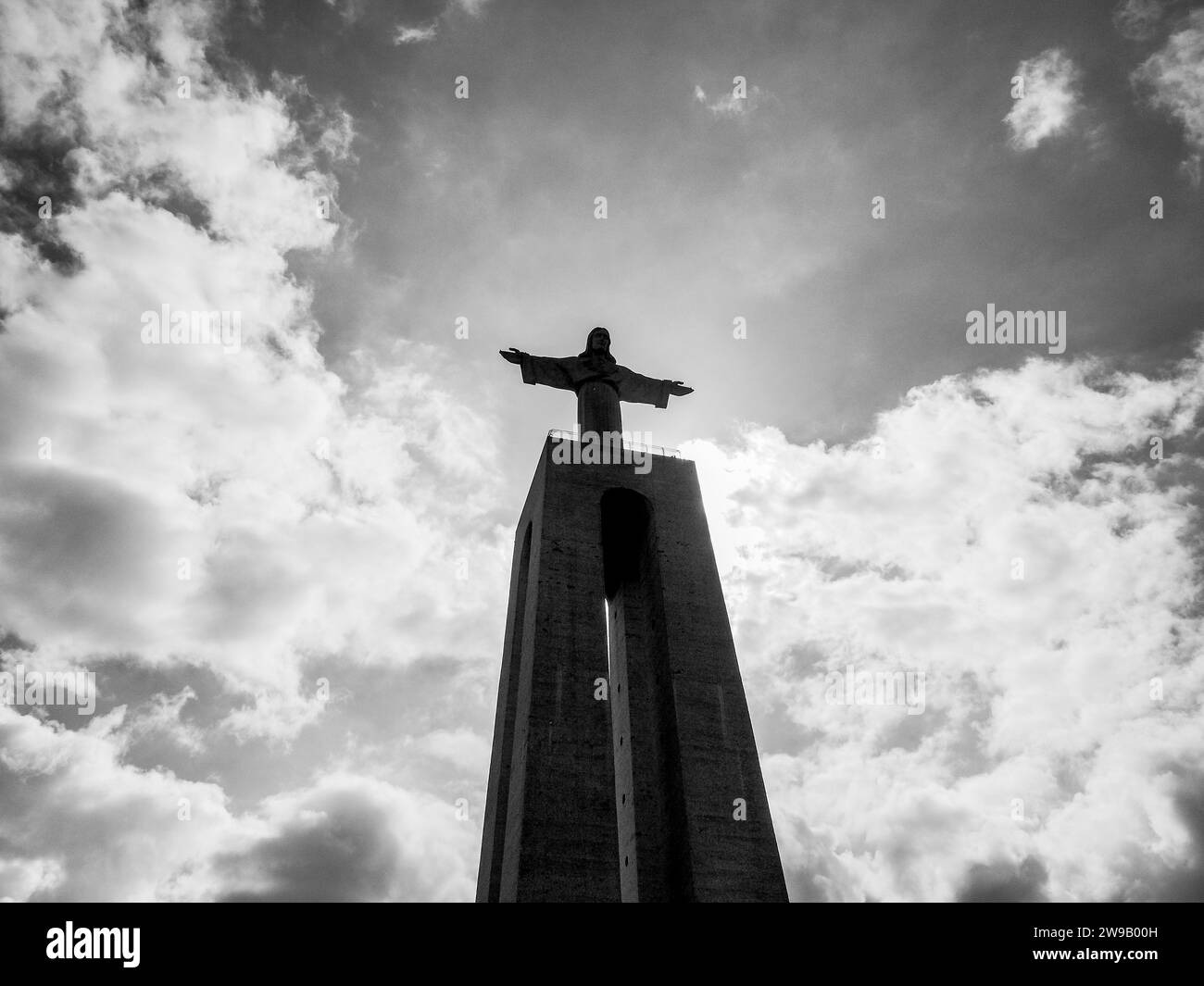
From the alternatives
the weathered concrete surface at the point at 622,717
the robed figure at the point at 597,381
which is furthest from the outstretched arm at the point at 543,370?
the weathered concrete surface at the point at 622,717

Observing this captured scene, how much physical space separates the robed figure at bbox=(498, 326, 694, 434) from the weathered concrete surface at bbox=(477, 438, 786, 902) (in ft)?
6.89

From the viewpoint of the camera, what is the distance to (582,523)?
17641 mm

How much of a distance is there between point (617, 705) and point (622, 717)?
0.39m

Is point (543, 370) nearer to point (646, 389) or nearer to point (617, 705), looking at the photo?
point (646, 389)

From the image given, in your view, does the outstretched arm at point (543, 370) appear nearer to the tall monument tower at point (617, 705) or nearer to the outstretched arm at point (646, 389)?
the tall monument tower at point (617, 705)

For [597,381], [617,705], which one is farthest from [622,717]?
[597,381]

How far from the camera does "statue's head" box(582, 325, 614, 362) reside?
2183 cm

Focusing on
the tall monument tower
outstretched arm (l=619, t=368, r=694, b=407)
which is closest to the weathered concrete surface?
the tall monument tower

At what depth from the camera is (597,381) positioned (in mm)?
21359

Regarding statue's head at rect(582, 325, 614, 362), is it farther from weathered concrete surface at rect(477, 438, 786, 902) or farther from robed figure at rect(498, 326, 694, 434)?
weathered concrete surface at rect(477, 438, 786, 902)

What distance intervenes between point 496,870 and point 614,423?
10.5m
